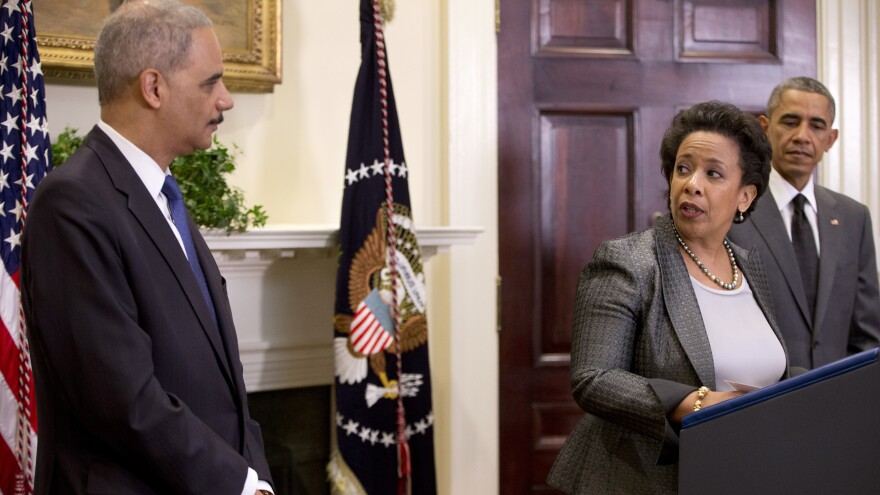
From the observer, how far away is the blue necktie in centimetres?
173

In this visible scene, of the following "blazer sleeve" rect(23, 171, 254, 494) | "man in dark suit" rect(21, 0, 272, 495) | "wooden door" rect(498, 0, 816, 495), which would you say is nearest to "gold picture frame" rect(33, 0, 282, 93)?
"wooden door" rect(498, 0, 816, 495)

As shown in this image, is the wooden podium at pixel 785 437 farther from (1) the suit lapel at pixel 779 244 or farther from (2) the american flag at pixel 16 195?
(2) the american flag at pixel 16 195

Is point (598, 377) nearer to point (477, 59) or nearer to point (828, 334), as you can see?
point (828, 334)

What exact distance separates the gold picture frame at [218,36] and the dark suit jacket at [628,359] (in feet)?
5.02

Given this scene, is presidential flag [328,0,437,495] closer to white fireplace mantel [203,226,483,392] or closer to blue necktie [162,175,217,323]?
white fireplace mantel [203,226,483,392]

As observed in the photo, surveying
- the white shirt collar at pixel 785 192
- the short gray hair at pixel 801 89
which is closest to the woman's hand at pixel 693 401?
the white shirt collar at pixel 785 192

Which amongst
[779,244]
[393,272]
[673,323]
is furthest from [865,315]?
[393,272]

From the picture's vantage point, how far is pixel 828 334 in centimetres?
253

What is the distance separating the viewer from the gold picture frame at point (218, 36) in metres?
2.71

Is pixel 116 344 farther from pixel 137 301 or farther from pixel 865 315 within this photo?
pixel 865 315

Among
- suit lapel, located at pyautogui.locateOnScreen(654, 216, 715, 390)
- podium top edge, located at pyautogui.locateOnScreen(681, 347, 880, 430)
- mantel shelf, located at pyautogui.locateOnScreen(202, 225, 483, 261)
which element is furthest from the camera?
mantel shelf, located at pyautogui.locateOnScreen(202, 225, 483, 261)

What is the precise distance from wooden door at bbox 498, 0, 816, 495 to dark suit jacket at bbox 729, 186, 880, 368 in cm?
99

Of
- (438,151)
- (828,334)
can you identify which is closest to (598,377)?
(828,334)

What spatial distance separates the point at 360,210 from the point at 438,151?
2.10 ft
